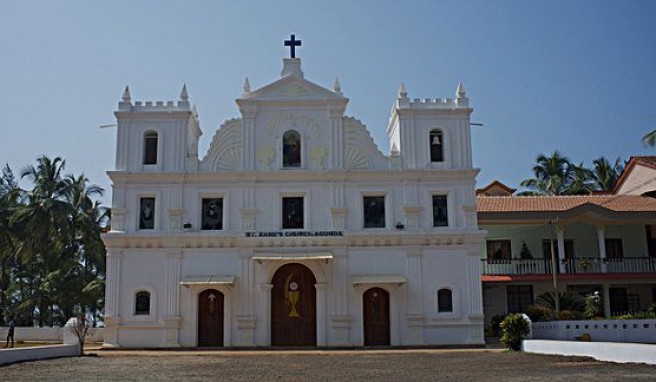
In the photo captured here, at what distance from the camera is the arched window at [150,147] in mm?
29903

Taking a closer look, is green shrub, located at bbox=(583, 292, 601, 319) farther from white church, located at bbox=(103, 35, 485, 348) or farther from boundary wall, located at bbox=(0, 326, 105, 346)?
boundary wall, located at bbox=(0, 326, 105, 346)

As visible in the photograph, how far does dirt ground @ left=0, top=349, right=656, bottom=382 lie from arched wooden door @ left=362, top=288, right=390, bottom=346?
182 inches

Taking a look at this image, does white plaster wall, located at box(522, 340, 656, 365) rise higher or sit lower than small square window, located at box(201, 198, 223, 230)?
lower

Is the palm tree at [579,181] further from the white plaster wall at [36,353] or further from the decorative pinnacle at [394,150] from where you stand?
the white plaster wall at [36,353]

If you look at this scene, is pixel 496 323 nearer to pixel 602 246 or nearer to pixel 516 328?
pixel 602 246

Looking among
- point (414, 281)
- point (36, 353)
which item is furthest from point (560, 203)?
point (36, 353)

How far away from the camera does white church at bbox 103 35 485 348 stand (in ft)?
92.8

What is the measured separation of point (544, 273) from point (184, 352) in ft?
53.7

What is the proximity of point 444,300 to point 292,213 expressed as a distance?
6.88 metres

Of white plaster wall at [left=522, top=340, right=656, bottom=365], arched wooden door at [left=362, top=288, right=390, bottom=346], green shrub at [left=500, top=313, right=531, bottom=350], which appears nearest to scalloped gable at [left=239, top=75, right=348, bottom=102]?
arched wooden door at [left=362, top=288, right=390, bottom=346]

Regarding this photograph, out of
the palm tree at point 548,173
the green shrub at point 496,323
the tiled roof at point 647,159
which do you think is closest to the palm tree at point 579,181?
the palm tree at point 548,173

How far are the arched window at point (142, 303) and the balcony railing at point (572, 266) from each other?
574 inches

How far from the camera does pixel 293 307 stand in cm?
2864

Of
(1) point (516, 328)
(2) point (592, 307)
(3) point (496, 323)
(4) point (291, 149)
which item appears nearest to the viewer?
(1) point (516, 328)
